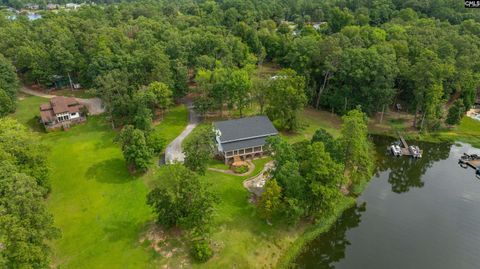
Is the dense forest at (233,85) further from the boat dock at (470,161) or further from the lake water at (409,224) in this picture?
the boat dock at (470,161)

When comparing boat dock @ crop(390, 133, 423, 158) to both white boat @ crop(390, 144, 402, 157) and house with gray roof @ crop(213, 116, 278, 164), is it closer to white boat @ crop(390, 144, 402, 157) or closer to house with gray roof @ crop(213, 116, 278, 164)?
white boat @ crop(390, 144, 402, 157)

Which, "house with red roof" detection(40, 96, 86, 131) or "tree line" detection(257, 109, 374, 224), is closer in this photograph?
"tree line" detection(257, 109, 374, 224)

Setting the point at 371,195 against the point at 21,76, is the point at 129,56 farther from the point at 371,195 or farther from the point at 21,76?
the point at 371,195

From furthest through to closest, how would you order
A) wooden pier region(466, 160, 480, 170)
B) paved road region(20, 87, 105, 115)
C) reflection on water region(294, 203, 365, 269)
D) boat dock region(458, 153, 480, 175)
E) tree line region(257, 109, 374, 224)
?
1. paved road region(20, 87, 105, 115)
2. boat dock region(458, 153, 480, 175)
3. wooden pier region(466, 160, 480, 170)
4. reflection on water region(294, 203, 365, 269)
5. tree line region(257, 109, 374, 224)

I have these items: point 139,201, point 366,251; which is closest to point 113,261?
point 139,201

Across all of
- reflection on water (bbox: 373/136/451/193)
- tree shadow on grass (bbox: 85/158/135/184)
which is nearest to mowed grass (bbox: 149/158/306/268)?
tree shadow on grass (bbox: 85/158/135/184)

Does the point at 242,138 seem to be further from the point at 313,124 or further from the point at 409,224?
the point at 409,224

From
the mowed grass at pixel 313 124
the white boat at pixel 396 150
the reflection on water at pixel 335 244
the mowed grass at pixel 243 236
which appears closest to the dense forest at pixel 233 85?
the mowed grass at pixel 313 124
